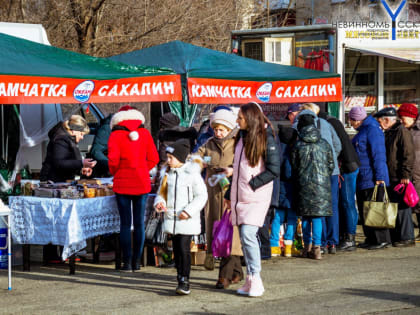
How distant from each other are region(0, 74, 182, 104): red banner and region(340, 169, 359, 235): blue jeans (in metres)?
2.47

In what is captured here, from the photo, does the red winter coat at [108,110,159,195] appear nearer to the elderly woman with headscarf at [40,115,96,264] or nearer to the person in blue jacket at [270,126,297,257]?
the elderly woman with headscarf at [40,115,96,264]

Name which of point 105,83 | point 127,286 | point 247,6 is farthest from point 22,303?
point 247,6

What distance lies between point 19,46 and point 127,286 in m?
4.08

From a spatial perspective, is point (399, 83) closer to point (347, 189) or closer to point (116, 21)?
point (347, 189)

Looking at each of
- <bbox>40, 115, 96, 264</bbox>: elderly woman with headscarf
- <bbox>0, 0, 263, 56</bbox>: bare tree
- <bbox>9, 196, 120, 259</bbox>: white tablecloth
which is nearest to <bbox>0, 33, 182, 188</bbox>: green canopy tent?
<bbox>40, 115, 96, 264</bbox>: elderly woman with headscarf

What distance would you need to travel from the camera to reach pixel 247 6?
26.2 meters

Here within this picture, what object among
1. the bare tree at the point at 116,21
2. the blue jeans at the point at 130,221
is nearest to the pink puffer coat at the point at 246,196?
the blue jeans at the point at 130,221

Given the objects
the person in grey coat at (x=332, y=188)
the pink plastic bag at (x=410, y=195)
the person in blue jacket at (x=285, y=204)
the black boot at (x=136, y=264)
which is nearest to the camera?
the black boot at (x=136, y=264)

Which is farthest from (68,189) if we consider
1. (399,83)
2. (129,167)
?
(399,83)

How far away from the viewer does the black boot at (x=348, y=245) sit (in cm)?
1011

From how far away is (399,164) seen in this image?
10.5 metres

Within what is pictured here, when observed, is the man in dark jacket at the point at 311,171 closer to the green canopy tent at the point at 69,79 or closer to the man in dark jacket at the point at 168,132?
the man in dark jacket at the point at 168,132

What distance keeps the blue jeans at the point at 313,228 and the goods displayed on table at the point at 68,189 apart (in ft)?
7.79

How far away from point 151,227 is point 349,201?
2.82m
